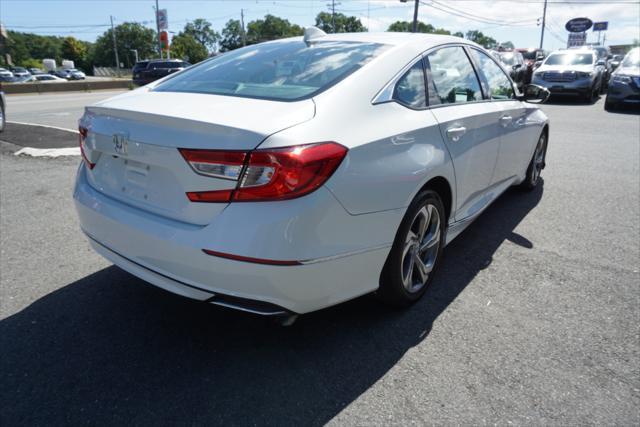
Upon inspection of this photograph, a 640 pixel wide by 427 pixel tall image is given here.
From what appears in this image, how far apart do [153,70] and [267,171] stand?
79.9 feet

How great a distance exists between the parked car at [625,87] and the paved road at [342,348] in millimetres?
11150

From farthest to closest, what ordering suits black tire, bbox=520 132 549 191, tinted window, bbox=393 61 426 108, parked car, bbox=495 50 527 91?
parked car, bbox=495 50 527 91, black tire, bbox=520 132 549 191, tinted window, bbox=393 61 426 108

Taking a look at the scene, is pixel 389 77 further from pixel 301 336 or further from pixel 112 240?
pixel 112 240

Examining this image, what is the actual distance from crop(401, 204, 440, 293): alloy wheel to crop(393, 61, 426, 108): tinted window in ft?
2.01

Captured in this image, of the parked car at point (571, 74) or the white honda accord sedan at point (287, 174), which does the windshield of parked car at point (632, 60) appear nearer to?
the parked car at point (571, 74)

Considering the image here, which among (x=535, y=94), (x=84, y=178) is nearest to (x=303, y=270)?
(x=84, y=178)

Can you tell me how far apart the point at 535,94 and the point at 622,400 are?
125 inches

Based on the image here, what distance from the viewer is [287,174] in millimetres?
1973

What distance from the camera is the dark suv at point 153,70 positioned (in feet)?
77.5

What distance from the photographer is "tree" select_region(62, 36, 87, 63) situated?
122 metres

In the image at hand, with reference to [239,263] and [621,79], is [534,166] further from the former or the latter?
[621,79]

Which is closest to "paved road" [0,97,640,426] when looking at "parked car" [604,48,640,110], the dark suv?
"parked car" [604,48,640,110]

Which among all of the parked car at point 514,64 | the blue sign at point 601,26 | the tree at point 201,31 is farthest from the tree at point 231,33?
the parked car at point 514,64

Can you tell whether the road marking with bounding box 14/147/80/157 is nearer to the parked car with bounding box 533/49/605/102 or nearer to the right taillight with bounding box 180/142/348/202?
the right taillight with bounding box 180/142/348/202
